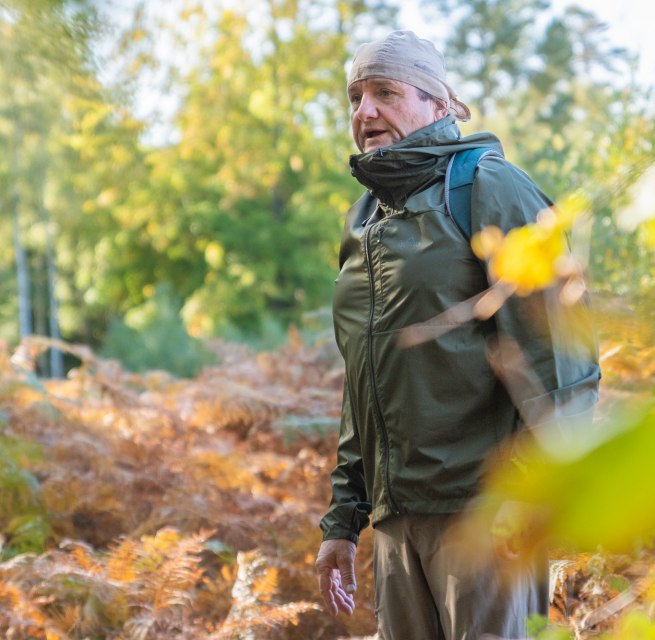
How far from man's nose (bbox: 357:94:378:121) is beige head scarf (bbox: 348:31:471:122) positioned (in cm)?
6

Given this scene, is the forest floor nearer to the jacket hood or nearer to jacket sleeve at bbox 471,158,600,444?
jacket sleeve at bbox 471,158,600,444

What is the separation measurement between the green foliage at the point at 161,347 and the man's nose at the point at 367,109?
9.96 metres

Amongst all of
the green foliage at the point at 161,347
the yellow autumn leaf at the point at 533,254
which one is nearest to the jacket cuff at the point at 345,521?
the yellow autumn leaf at the point at 533,254

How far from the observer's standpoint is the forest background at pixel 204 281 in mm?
2883

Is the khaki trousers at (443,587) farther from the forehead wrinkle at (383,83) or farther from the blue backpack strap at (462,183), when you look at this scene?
A: the forehead wrinkle at (383,83)

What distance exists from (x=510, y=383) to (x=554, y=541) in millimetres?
1453

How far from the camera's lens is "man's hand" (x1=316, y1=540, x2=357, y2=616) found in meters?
2.28

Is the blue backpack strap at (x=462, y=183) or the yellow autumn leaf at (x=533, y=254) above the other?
the blue backpack strap at (x=462, y=183)

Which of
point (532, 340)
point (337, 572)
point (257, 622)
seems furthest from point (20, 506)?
point (532, 340)

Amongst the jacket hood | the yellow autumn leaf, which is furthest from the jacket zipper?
the yellow autumn leaf

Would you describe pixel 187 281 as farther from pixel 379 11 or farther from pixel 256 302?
pixel 379 11

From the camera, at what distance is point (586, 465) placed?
1.17 ft

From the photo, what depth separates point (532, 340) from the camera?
1.77 meters

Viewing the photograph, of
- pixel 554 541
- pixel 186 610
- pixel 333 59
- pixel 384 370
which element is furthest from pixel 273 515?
pixel 333 59
